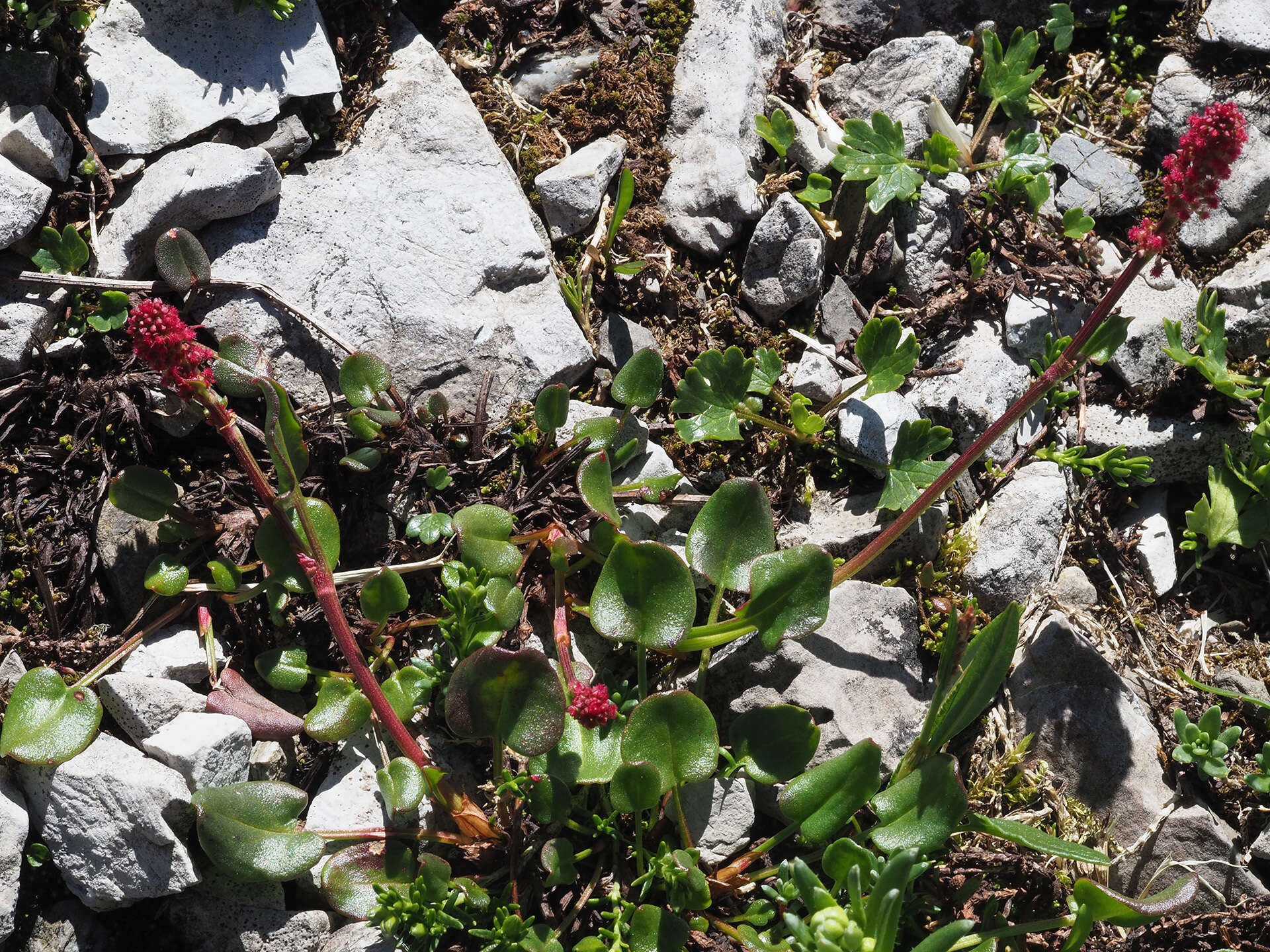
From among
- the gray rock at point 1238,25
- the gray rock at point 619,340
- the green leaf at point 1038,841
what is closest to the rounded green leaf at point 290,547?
the gray rock at point 619,340

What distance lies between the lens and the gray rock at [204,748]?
2855mm

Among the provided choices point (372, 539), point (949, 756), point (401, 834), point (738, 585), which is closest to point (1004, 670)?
point (949, 756)

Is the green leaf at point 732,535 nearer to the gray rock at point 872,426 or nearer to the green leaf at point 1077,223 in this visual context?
the gray rock at point 872,426

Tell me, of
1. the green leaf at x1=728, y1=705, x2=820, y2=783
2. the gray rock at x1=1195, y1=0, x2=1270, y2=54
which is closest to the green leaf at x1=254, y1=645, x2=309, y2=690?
the green leaf at x1=728, y1=705, x2=820, y2=783

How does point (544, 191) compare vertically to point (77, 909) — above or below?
above

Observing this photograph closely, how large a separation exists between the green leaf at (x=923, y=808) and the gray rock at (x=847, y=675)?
0.83 ft

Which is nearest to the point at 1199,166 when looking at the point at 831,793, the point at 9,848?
the point at 831,793

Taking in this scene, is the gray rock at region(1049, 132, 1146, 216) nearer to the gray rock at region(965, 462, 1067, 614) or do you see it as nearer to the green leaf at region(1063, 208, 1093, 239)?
the green leaf at region(1063, 208, 1093, 239)

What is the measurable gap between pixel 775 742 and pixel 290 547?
1614 millimetres

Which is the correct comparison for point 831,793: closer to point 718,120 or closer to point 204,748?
point 204,748

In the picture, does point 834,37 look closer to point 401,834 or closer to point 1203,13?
point 1203,13

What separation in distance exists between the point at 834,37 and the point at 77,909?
4.34 meters

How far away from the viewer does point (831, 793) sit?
9.38 ft

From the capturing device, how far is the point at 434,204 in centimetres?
359
